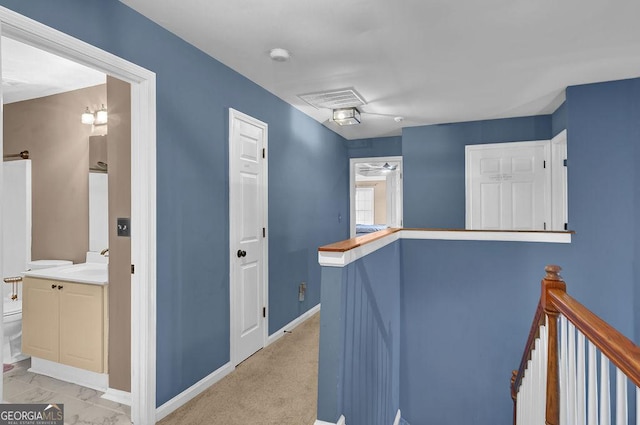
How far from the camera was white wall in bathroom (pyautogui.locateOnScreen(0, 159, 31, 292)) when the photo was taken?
3646mm

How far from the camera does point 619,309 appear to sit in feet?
10.8

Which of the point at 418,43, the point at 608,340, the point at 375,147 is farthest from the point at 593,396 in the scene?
the point at 375,147

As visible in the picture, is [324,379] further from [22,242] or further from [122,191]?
[22,242]

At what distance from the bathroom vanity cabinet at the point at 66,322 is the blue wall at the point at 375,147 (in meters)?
4.38

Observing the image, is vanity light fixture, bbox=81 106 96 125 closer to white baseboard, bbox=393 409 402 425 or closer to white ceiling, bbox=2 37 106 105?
white ceiling, bbox=2 37 106 105

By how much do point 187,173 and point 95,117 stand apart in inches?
59.6

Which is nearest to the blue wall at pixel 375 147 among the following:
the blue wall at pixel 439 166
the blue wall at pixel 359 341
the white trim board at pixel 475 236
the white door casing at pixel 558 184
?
the blue wall at pixel 439 166

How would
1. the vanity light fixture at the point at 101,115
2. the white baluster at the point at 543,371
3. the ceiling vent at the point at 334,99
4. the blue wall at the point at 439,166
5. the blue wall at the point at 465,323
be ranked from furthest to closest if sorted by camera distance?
the blue wall at the point at 439,166
the ceiling vent at the point at 334,99
the blue wall at the point at 465,323
the vanity light fixture at the point at 101,115
the white baluster at the point at 543,371

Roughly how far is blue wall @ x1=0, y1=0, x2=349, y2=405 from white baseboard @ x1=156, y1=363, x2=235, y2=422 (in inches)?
1.8

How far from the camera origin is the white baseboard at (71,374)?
2641 millimetres

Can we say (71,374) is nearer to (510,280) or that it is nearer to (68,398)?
(68,398)

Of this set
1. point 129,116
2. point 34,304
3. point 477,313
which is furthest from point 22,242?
point 477,313

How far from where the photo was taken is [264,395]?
2.60 m

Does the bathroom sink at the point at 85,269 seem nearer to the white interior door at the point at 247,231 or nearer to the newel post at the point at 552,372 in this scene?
the white interior door at the point at 247,231
